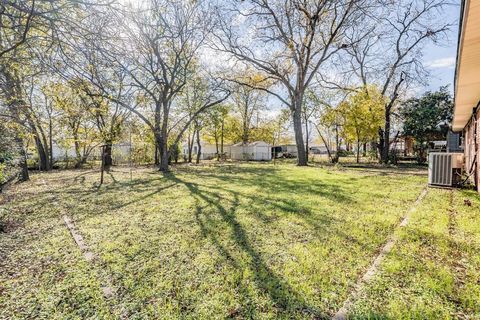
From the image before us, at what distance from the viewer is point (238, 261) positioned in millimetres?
2746

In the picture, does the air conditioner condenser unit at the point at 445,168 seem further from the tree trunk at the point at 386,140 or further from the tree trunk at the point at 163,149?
the tree trunk at the point at 163,149

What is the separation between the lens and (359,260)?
2.72m

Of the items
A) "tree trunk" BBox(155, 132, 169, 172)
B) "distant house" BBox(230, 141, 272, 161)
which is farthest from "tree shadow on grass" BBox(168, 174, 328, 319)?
"distant house" BBox(230, 141, 272, 161)

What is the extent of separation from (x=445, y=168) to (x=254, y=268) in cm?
749

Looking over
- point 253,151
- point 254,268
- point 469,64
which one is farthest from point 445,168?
point 253,151

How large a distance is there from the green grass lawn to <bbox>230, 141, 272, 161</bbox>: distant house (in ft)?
82.1

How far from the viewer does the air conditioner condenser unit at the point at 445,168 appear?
22.9 feet

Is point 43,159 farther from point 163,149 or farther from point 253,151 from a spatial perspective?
point 253,151

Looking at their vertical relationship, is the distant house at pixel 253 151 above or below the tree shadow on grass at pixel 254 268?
above

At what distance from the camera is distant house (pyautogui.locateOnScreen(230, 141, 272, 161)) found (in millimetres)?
30391

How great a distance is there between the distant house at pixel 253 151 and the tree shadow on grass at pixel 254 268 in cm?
2531

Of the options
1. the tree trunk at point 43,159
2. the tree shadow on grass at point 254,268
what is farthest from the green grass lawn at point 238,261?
the tree trunk at point 43,159

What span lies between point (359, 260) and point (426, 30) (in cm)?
1928

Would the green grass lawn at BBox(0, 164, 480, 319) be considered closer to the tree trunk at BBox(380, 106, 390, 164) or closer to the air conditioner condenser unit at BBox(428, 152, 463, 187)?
the air conditioner condenser unit at BBox(428, 152, 463, 187)
